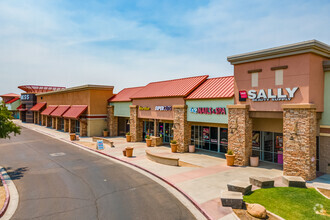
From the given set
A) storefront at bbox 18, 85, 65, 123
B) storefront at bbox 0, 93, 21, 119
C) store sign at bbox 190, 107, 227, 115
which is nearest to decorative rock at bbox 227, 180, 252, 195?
store sign at bbox 190, 107, 227, 115

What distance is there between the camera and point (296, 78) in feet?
55.4

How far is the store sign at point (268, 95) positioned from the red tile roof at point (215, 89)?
5.56 feet

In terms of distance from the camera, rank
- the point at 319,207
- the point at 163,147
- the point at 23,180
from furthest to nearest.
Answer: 1. the point at 163,147
2. the point at 23,180
3. the point at 319,207

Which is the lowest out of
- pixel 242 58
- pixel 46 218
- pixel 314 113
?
pixel 46 218

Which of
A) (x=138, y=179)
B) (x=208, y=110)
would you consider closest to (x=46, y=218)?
(x=138, y=179)

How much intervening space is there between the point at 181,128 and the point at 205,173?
8.73 m

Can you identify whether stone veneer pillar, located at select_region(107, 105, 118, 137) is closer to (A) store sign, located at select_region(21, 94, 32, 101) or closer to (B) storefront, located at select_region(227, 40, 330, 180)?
(B) storefront, located at select_region(227, 40, 330, 180)

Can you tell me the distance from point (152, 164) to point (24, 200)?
1043 centimetres

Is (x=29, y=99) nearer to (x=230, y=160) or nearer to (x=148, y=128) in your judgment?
(x=148, y=128)

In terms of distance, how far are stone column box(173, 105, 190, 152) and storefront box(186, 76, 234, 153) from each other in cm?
60

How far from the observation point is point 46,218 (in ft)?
35.5

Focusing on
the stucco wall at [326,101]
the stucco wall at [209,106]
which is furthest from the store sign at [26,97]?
the stucco wall at [326,101]

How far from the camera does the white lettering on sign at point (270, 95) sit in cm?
1706

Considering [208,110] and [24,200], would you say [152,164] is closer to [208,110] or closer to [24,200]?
[208,110]
